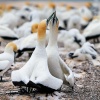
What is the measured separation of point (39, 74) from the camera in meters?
5.89

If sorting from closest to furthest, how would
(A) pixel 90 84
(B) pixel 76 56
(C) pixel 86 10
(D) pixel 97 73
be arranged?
(A) pixel 90 84 → (D) pixel 97 73 → (B) pixel 76 56 → (C) pixel 86 10

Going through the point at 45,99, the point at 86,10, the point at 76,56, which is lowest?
the point at 45,99

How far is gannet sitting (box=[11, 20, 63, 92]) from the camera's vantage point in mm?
5785

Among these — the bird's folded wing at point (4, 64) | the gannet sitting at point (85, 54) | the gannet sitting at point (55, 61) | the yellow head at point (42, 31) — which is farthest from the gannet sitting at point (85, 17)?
the yellow head at point (42, 31)

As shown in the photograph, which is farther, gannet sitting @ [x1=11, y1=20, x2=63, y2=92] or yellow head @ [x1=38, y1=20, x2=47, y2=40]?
yellow head @ [x1=38, y1=20, x2=47, y2=40]

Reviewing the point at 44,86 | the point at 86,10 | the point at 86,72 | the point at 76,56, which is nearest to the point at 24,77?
the point at 44,86

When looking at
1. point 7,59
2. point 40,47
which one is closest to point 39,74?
point 40,47

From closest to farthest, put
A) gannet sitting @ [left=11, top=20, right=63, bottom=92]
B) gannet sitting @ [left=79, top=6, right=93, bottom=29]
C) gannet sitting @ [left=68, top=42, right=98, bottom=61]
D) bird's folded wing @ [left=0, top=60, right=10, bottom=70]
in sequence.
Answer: gannet sitting @ [left=11, top=20, right=63, bottom=92] → bird's folded wing @ [left=0, top=60, right=10, bottom=70] → gannet sitting @ [left=68, top=42, right=98, bottom=61] → gannet sitting @ [left=79, top=6, right=93, bottom=29]

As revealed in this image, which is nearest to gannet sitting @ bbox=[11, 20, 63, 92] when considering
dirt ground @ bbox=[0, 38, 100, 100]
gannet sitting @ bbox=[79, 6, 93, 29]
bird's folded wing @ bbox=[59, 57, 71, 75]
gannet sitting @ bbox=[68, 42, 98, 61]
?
dirt ground @ bbox=[0, 38, 100, 100]

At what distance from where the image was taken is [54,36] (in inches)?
258

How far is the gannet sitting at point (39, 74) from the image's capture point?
5.79 meters

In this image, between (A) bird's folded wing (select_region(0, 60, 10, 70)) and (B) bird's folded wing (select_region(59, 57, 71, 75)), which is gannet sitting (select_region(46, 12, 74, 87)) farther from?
(A) bird's folded wing (select_region(0, 60, 10, 70))

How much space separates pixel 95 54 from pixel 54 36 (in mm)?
2747

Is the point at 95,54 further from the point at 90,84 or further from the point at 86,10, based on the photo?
the point at 86,10
